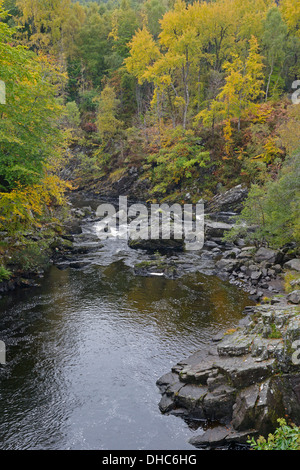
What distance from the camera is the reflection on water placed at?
402 inches

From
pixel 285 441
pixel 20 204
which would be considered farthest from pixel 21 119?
pixel 285 441

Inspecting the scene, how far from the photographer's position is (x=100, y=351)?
579 inches

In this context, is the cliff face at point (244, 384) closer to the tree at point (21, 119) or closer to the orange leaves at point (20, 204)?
the orange leaves at point (20, 204)

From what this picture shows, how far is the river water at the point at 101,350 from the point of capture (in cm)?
1020

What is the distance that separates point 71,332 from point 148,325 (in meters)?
4.20

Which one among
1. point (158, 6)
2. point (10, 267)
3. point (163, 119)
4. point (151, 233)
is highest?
point (158, 6)

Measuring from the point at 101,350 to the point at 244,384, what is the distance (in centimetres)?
714

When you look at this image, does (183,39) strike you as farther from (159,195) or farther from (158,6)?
(158,6)

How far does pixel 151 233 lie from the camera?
29.4 m

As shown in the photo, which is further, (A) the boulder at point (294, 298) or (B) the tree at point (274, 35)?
(B) the tree at point (274, 35)

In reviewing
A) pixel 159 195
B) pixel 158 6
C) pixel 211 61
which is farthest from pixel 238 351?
pixel 158 6

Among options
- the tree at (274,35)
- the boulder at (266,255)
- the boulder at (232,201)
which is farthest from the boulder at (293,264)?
the tree at (274,35)

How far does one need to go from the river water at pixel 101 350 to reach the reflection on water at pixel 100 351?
42mm

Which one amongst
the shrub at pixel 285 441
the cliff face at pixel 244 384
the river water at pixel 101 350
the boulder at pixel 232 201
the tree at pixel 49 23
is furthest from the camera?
the tree at pixel 49 23
